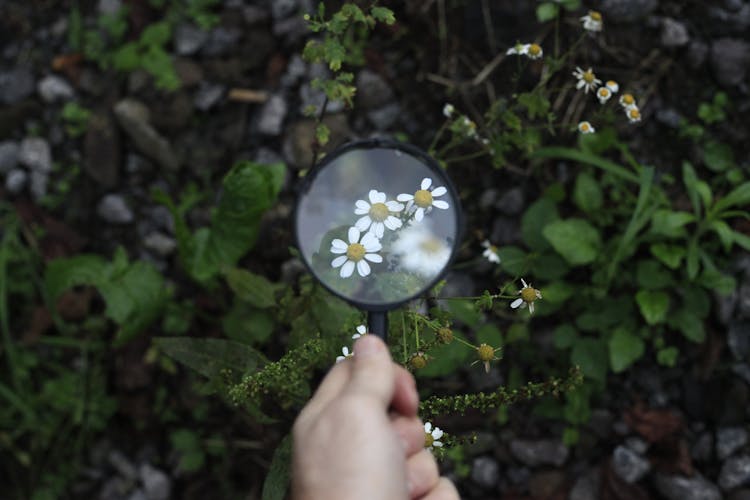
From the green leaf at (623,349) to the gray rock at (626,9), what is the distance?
1.48 m

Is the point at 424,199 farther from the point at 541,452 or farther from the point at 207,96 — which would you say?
the point at 207,96

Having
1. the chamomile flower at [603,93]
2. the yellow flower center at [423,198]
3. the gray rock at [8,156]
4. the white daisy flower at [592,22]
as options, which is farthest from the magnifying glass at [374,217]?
the gray rock at [8,156]

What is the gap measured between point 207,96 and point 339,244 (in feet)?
6.27

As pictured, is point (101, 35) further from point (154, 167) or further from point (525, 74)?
point (525, 74)

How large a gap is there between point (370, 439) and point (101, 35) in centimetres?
305

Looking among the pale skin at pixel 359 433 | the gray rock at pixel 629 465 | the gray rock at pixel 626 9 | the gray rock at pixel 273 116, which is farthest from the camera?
the gray rock at pixel 273 116

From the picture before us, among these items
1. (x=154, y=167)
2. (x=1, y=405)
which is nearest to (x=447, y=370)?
(x=154, y=167)

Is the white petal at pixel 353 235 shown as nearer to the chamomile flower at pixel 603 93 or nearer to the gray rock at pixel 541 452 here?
the chamomile flower at pixel 603 93

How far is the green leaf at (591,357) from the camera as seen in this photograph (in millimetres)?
3273

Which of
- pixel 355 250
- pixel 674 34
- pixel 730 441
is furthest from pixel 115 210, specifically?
pixel 730 441

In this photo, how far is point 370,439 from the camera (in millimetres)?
1791

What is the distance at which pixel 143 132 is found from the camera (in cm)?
382

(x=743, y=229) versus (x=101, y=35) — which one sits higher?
(x=101, y=35)

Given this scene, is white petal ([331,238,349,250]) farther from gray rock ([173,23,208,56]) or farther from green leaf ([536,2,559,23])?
gray rock ([173,23,208,56])
